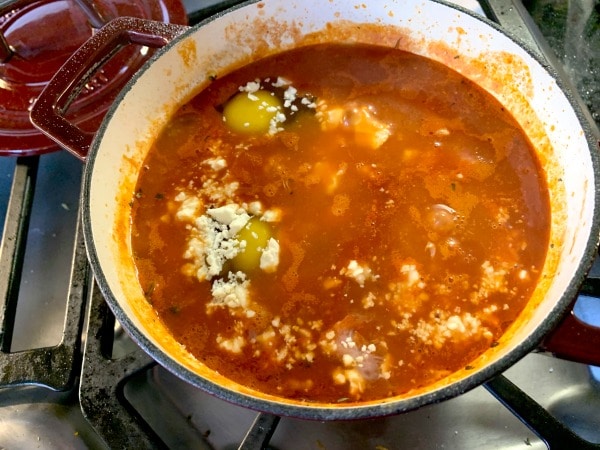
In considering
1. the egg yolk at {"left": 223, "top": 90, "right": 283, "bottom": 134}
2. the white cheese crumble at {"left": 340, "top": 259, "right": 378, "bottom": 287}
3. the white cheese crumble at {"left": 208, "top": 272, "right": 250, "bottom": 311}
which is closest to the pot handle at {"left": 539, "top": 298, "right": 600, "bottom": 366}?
the white cheese crumble at {"left": 340, "top": 259, "right": 378, "bottom": 287}

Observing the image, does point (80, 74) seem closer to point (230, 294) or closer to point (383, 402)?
point (230, 294)

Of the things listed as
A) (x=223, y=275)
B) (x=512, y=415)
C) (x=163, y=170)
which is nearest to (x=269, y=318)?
(x=223, y=275)

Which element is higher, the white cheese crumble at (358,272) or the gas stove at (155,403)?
the white cheese crumble at (358,272)

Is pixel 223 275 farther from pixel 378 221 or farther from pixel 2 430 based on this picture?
pixel 2 430

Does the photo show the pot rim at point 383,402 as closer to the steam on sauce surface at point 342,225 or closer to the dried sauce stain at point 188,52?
the steam on sauce surface at point 342,225

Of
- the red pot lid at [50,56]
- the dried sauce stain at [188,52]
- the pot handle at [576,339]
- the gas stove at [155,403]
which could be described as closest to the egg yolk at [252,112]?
the dried sauce stain at [188,52]
